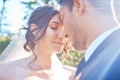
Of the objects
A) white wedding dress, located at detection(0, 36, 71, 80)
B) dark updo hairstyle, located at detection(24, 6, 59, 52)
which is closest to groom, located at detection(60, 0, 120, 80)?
dark updo hairstyle, located at detection(24, 6, 59, 52)

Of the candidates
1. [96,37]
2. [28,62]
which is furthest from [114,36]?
[28,62]

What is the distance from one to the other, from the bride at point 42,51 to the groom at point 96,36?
1.31m

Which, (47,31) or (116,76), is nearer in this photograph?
(116,76)

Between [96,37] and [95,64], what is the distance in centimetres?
16

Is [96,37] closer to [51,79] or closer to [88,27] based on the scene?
[88,27]

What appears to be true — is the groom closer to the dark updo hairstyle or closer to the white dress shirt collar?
the white dress shirt collar

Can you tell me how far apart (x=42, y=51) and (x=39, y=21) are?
26 cm

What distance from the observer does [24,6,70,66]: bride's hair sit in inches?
116

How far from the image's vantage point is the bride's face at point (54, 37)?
2.81 m

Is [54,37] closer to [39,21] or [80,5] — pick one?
[39,21]

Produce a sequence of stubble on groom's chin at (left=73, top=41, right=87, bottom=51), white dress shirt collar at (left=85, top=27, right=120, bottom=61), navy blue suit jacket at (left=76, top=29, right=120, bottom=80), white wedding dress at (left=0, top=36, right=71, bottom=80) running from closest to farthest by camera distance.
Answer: navy blue suit jacket at (left=76, top=29, right=120, bottom=80) < white dress shirt collar at (left=85, top=27, right=120, bottom=61) < stubble on groom's chin at (left=73, top=41, right=87, bottom=51) < white wedding dress at (left=0, top=36, right=71, bottom=80)

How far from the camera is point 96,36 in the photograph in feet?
4.32

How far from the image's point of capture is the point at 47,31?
2.95m

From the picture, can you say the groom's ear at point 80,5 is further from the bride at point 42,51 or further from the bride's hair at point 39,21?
the bride's hair at point 39,21
